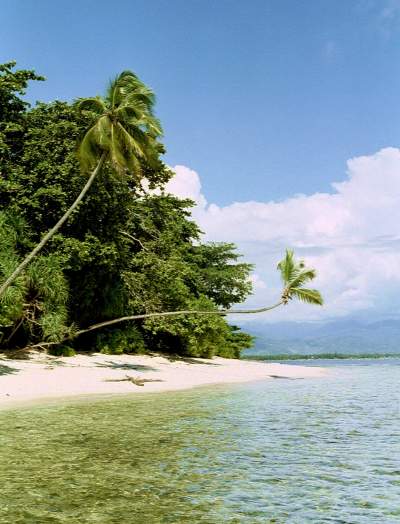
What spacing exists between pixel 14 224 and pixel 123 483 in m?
21.2

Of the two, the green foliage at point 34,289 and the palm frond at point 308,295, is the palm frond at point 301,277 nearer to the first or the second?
the palm frond at point 308,295

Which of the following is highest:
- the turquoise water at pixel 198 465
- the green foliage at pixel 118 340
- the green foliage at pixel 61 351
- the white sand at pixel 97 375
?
the green foliage at pixel 118 340

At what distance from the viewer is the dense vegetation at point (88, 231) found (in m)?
25.2

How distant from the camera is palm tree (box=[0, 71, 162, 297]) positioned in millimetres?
24531

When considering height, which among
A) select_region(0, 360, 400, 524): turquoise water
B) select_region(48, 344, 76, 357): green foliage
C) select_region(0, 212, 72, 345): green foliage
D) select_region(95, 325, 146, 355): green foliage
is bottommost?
select_region(0, 360, 400, 524): turquoise water

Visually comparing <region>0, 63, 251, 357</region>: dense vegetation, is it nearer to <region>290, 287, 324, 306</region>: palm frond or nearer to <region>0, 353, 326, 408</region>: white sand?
<region>0, 353, 326, 408</region>: white sand

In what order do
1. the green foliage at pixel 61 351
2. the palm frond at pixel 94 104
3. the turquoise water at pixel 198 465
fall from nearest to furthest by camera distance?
the turquoise water at pixel 198 465, the palm frond at pixel 94 104, the green foliage at pixel 61 351

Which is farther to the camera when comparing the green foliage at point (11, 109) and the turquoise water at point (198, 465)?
the green foliage at point (11, 109)

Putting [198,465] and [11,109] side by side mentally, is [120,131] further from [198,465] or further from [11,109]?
[198,465]

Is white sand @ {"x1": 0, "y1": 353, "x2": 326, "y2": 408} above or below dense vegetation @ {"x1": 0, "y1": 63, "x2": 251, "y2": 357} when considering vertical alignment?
below

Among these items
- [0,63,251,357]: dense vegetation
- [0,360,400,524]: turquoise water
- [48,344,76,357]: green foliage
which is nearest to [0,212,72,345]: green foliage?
[0,63,251,357]: dense vegetation

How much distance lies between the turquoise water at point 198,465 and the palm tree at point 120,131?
11.0m

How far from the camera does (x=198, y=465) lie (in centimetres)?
1002

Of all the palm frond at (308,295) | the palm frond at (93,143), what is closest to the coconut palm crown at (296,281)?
the palm frond at (308,295)
